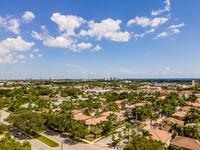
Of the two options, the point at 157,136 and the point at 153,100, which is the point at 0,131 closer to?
the point at 157,136

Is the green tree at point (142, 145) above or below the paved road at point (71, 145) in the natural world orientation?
above

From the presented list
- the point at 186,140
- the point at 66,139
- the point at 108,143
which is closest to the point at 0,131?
the point at 66,139

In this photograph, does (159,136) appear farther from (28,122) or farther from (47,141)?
(28,122)

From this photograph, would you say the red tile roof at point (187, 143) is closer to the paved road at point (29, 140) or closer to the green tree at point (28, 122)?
the paved road at point (29, 140)

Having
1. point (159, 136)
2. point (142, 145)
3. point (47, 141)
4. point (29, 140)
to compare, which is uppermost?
point (142, 145)

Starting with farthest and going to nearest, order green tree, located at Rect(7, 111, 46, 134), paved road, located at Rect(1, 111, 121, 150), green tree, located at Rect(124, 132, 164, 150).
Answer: green tree, located at Rect(7, 111, 46, 134) → paved road, located at Rect(1, 111, 121, 150) → green tree, located at Rect(124, 132, 164, 150)

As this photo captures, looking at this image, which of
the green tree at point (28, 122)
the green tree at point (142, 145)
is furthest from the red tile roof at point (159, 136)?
the green tree at point (28, 122)

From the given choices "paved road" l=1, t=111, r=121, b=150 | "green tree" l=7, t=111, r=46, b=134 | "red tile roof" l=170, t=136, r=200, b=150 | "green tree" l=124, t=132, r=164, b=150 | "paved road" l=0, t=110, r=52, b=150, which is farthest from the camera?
"green tree" l=7, t=111, r=46, b=134

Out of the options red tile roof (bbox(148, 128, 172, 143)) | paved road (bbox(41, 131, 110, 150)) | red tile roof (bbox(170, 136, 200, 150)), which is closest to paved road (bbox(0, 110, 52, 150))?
paved road (bbox(41, 131, 110, 150))

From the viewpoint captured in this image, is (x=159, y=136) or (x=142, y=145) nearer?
(x=142, y=145)

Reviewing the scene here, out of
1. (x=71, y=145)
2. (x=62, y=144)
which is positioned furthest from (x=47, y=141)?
(x=71, y=145)

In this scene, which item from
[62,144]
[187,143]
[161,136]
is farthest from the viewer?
[161,136]

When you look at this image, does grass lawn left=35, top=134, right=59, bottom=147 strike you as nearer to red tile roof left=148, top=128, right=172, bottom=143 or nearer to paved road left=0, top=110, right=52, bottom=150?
paved road left=0, top=110, right=52, bottom=150
